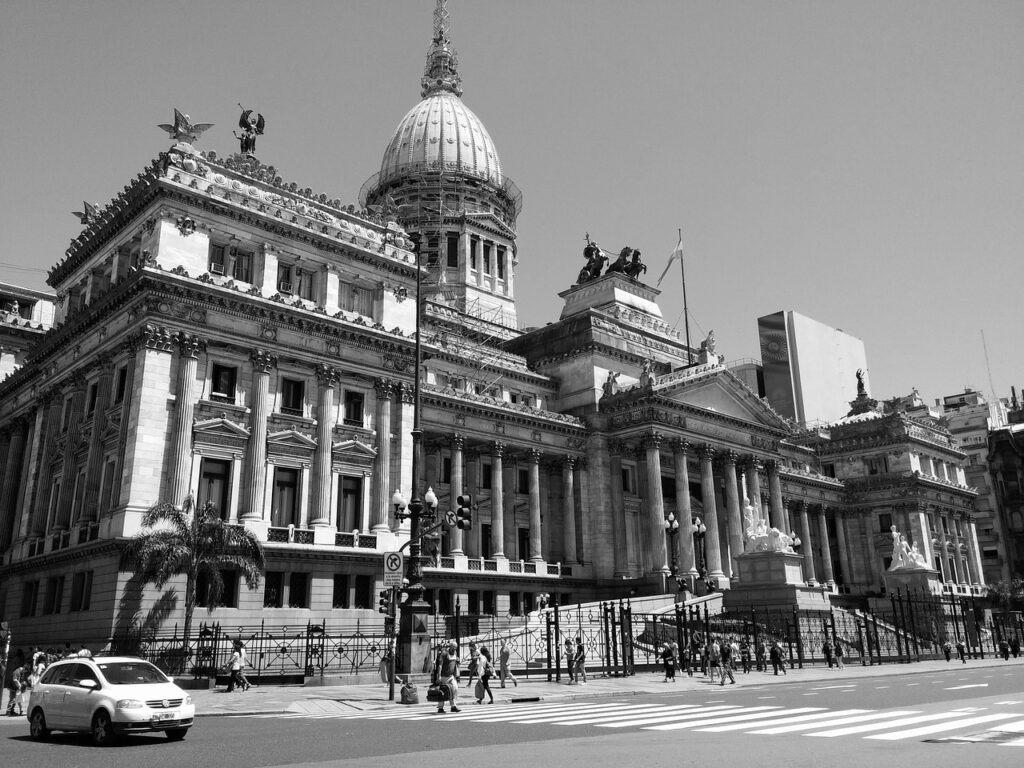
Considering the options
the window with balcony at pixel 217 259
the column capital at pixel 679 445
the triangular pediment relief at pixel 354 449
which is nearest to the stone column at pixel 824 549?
the column capital at pixel 679 445

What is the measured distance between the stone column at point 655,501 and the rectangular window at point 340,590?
24.2 meters

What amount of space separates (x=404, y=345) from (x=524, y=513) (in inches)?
724

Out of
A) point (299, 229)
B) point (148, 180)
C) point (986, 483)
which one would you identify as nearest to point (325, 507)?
point (299, 229)

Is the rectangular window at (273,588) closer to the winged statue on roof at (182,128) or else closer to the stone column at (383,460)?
the stone column at (383,460)

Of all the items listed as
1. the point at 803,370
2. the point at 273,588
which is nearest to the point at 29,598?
the point at 273,588

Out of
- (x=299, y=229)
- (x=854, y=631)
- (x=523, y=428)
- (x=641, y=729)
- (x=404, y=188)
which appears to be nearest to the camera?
(x=641, y=729)

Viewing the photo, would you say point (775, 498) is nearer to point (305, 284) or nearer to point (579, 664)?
point (305, 284)

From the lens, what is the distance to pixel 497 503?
5784 cm

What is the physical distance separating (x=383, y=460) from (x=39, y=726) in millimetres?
28470

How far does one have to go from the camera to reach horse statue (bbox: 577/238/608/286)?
77312 mm

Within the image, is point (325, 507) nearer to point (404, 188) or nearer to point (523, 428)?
point (523, 428)

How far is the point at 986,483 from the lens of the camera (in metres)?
111

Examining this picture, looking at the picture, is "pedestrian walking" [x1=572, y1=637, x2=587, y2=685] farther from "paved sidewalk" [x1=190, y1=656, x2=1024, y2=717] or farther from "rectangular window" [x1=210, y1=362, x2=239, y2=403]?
"rectangular window" [x1=210, y1=362, x2=239, y2=403]

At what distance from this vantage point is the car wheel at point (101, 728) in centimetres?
1659
